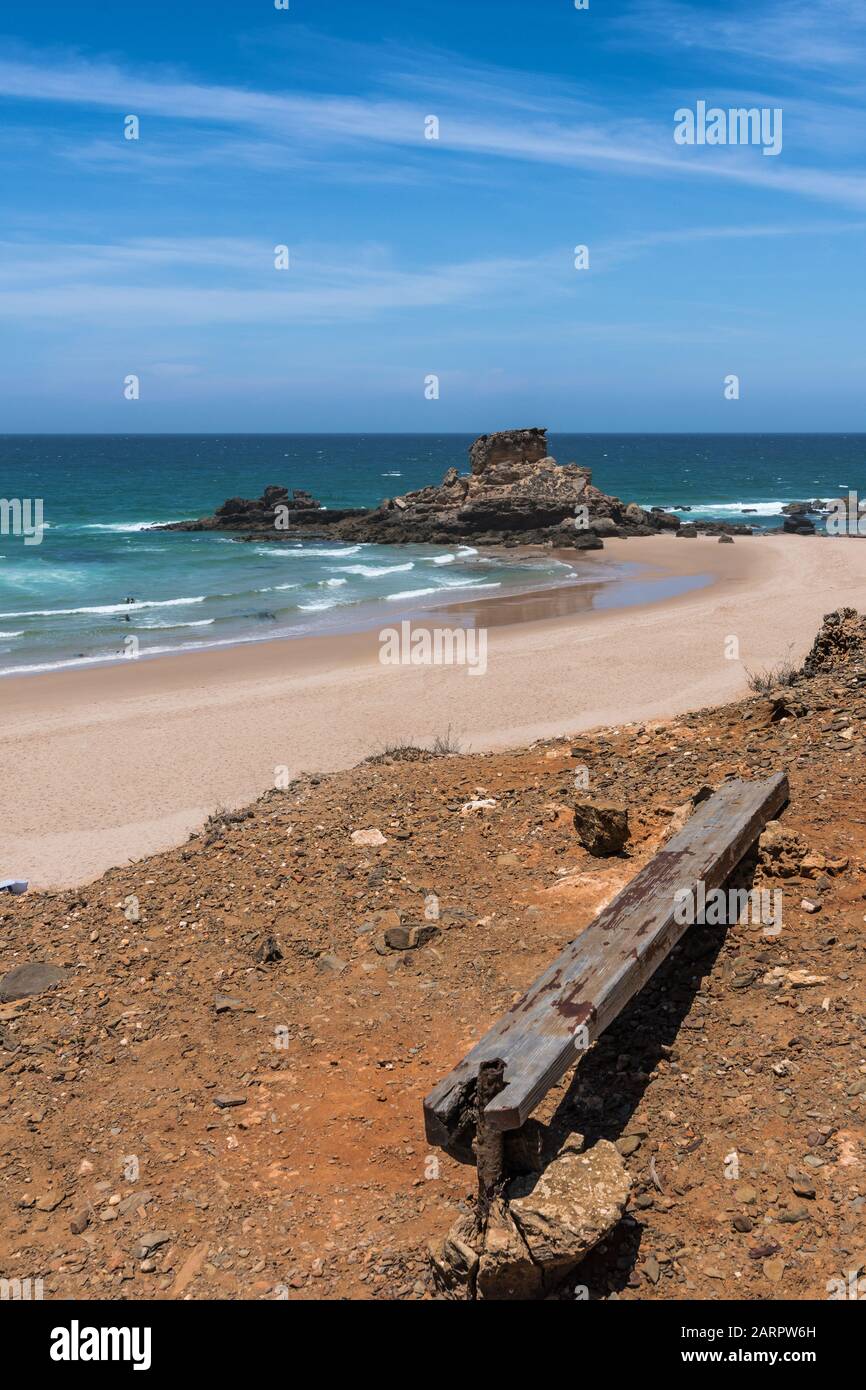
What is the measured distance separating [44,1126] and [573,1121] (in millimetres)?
2980

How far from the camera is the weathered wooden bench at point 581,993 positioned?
4.54m

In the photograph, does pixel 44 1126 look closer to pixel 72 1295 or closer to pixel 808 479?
pixel 72 1295

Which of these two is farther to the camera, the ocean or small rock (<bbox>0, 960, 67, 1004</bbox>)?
the ocean

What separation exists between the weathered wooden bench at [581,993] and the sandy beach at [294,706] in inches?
320

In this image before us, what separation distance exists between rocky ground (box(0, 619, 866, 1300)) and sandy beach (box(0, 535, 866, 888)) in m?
5.11

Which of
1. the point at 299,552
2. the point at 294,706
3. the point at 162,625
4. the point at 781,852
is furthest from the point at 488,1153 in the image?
the point at 299,552

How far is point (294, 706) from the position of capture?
20.8 m

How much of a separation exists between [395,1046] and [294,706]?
15050 millimetres

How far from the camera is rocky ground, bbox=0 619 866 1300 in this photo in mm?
4625

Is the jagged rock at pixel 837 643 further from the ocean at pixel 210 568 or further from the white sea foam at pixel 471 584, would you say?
the white sea foam at pixel 471 584

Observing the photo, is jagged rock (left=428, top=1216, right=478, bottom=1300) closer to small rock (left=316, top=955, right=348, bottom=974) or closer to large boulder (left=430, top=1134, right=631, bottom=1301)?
large boulder (left=430, top=1134, right=631, bottom=1301)

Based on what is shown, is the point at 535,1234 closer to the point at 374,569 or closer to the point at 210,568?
the point at 374,569

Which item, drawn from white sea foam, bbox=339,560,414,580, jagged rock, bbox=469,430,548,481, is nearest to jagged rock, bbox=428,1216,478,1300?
white sea foam, bbox=339,560,414,580

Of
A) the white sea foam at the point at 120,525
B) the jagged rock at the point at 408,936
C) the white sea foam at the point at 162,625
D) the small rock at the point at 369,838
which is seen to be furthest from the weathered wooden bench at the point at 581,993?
the white sea foam at the point at 120,525
